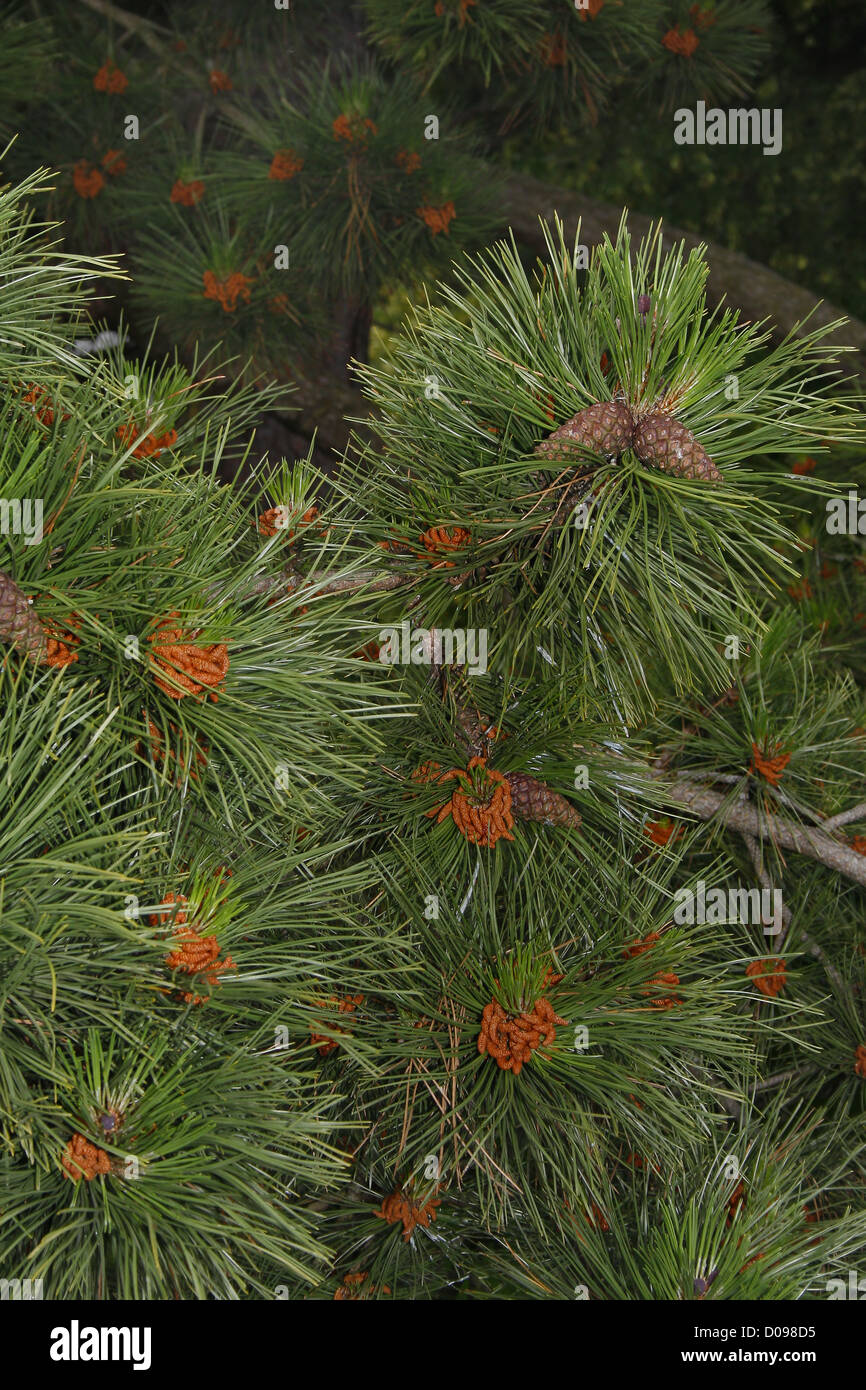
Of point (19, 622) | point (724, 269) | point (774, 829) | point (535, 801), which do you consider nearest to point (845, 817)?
point (774, 829)

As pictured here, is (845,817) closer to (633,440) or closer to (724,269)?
(633,440)

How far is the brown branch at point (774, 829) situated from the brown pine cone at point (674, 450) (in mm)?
217

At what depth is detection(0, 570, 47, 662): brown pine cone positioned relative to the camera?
256 millimetres

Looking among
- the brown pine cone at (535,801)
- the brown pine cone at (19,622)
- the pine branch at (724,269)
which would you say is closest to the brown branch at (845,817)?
the brown pine cone at (535,801)

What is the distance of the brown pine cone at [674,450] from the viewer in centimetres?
30

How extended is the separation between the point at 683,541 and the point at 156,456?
17cm

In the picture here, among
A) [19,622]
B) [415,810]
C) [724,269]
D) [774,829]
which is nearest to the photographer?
[19,622]

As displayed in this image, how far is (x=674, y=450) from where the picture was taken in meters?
0.30

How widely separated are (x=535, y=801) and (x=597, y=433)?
0.39ft

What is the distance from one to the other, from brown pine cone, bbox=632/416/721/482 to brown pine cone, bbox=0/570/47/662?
0.52ft

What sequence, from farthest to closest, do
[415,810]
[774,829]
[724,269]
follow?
[724,269], [774,829], [415,810]

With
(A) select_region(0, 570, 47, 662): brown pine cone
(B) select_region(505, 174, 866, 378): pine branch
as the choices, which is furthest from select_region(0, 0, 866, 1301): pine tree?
(B) select_region(505, 174, 866, 378): pine branch

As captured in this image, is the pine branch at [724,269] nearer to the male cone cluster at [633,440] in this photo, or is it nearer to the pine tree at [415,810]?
the pine tree at [415,810]

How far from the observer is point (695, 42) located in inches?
37.1
